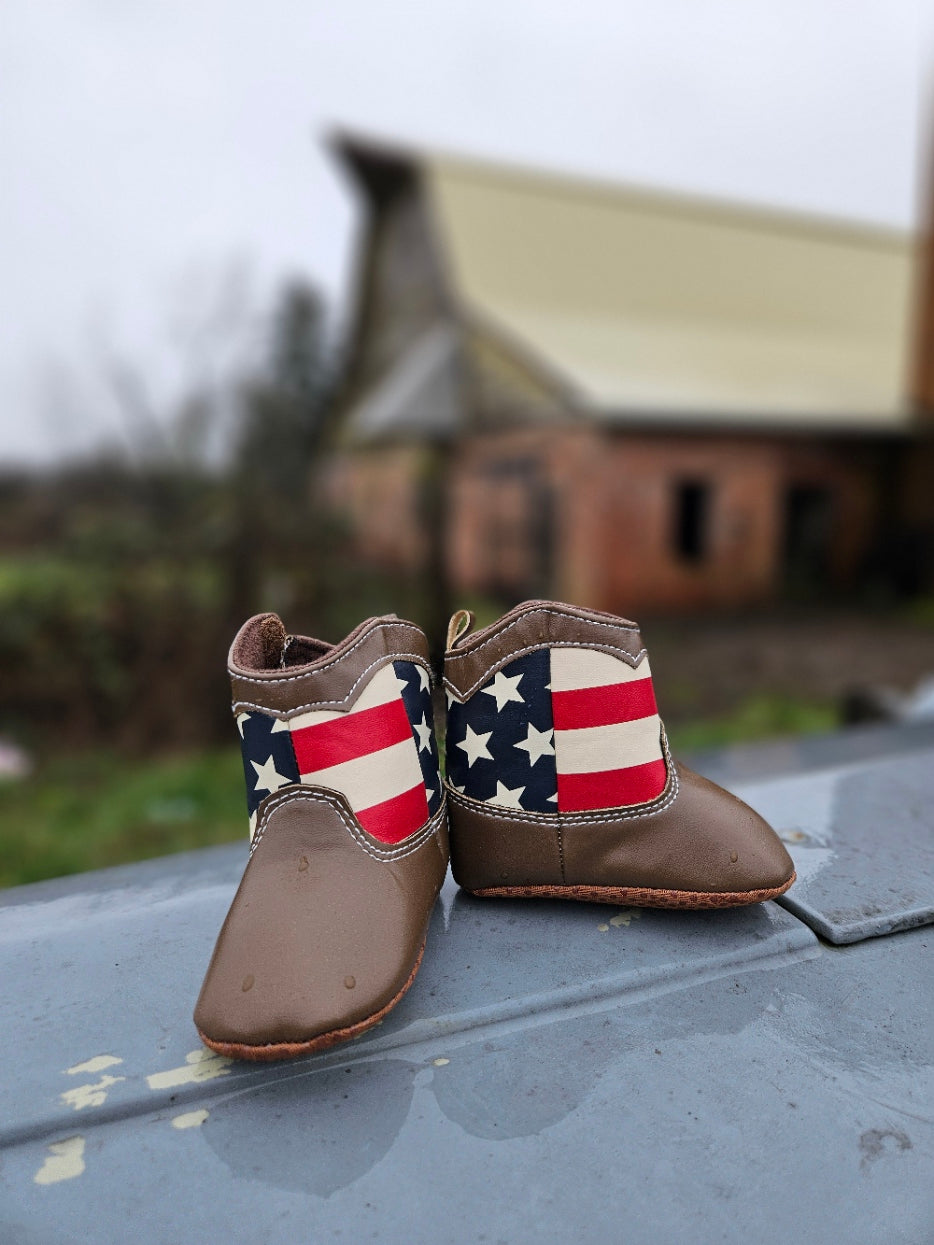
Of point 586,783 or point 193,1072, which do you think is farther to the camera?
point 586,783

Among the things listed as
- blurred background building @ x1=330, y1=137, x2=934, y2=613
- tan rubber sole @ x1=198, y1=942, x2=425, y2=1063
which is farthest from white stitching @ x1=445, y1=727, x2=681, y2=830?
blurred background building @ x1=330, y1=137, x2=934, y2=613

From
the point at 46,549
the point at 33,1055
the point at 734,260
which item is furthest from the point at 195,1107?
the point at 734,260

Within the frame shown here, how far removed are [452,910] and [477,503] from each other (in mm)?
8227

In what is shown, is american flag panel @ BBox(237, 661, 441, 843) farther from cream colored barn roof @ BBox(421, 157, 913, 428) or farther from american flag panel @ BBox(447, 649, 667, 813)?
cream colored barn roof @ BBox(421, 157, 913, 428)

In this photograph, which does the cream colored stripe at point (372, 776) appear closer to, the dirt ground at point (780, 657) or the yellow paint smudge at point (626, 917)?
the yellow paint smudge at point (626, 917)

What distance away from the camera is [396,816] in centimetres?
99

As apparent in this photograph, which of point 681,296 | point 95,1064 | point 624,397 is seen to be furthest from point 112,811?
point 681,296

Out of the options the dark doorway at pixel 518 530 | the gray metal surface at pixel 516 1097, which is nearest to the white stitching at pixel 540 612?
the gray metal surface at pixel 516 1097

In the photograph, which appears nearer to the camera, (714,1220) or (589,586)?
(714,1220)

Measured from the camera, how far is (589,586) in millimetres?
8094

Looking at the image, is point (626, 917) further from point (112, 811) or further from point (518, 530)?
point (518, 530)

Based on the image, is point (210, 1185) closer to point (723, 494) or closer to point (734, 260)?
point (723, 494)

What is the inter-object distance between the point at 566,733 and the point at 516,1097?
16.0 inches

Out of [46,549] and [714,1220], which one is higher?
[714,1220]
